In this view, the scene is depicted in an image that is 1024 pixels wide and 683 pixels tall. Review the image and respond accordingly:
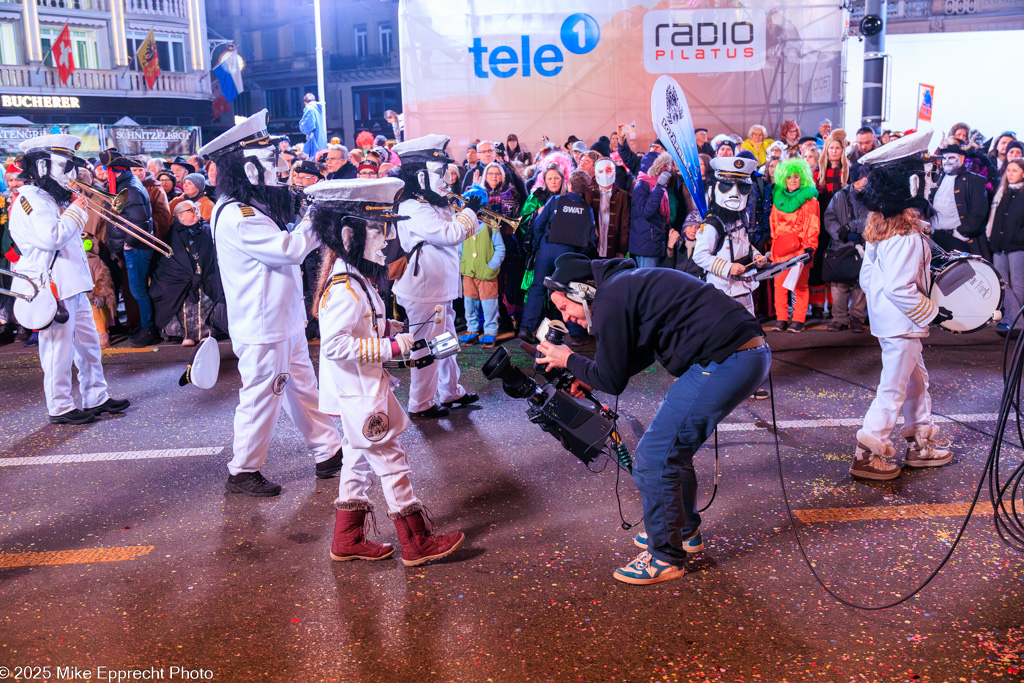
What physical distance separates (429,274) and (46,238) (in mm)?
2929

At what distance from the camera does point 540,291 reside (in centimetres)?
891

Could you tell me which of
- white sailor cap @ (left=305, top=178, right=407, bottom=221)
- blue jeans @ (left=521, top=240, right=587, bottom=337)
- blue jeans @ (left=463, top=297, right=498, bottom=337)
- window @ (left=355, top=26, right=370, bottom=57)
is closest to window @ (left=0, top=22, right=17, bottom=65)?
window @ (left=355, top=26, right=370, bottom=57)

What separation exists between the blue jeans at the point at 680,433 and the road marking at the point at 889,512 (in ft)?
3.46

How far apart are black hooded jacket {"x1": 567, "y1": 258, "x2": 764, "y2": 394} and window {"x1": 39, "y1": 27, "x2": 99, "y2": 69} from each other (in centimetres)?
3231

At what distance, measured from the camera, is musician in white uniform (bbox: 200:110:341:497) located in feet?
16.3

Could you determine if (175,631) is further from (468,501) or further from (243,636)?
(468,501)

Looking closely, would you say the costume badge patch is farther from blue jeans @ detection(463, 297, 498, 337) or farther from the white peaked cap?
blue jeans @ detection(463, 297, 498, 337)

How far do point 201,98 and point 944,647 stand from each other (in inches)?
1361

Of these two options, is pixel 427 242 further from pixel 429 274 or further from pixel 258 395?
pixel 258 395

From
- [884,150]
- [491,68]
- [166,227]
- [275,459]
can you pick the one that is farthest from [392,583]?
[491,68]

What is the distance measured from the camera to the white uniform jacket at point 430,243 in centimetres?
637

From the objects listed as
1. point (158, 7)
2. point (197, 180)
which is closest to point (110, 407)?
point (197, 180)

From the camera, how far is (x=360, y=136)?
15.1 m

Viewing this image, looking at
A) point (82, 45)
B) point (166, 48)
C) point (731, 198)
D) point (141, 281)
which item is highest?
point (166, 48)
